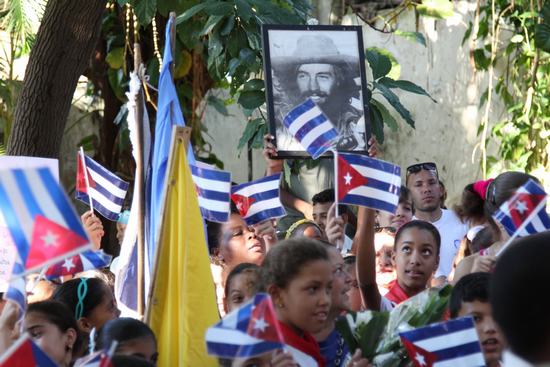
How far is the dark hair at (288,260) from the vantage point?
452 cm

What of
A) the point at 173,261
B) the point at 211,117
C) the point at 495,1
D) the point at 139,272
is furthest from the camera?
the point at 211,117

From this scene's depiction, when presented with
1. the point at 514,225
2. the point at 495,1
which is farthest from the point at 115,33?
the point at 514,225

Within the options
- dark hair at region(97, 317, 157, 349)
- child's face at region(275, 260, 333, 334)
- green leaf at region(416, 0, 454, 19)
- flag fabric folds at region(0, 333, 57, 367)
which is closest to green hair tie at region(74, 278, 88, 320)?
dark hair at region(97, 317, 157, 349)

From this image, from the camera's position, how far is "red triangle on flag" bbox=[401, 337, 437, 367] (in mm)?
4199

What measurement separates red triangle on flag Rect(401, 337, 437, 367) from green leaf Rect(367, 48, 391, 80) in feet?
12.1

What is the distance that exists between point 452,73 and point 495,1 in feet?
5.63

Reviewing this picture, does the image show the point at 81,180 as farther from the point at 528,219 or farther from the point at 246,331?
the point at 246,331

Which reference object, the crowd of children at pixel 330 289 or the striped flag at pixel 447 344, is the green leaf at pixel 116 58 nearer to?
the crowd of children at pixel 330 289

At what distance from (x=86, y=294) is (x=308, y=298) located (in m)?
1.55

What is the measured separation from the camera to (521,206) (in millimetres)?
4887

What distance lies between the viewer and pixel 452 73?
1192 cm

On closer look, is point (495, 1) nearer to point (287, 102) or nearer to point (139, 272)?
point (287, 102)

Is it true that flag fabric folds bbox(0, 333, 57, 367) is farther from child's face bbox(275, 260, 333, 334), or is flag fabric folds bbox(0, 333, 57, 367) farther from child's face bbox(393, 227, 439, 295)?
child's face bbox(393, 227, 439, 295)

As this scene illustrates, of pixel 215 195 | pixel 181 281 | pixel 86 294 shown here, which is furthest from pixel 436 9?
pixel 181 281
